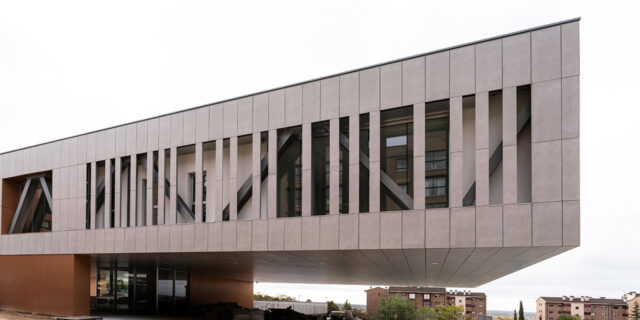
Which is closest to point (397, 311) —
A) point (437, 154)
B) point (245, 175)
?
point (245, 175)

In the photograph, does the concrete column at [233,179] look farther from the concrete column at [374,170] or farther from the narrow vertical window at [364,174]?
the concrete column at [374,170]

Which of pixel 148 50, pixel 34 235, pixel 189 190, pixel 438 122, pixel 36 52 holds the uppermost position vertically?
pixel 148 50

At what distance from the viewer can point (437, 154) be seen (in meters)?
13.7

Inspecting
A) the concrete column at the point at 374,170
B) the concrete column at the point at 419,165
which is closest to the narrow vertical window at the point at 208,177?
the concrete column at the point at 374,170

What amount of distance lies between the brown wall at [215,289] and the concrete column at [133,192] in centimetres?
1110

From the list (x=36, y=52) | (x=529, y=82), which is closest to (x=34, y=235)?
(x=529, y=82)

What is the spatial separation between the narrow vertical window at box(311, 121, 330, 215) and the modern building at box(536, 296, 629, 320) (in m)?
106

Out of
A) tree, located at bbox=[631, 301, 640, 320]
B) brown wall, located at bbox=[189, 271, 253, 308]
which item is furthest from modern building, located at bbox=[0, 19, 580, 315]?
tree, located at bbox=[631, 301, 640, 320]

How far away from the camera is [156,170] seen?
1938 centimetres

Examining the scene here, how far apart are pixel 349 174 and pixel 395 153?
1.62 metres

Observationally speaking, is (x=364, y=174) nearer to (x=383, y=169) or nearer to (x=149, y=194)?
(x=383, y=169)

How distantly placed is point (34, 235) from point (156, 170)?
28.4 ft

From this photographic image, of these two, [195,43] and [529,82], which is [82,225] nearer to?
[529,82]

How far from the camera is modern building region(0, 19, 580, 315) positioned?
460 inches
